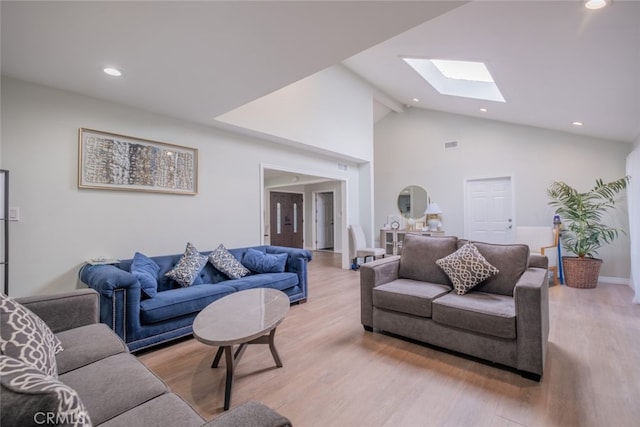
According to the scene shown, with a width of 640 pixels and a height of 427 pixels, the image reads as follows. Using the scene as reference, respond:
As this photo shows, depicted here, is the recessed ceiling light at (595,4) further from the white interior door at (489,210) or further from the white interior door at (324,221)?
the white interior door at (324,221)

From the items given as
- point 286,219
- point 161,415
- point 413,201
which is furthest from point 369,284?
point 286,219

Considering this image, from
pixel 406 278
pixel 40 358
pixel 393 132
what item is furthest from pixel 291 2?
pixel 393 132

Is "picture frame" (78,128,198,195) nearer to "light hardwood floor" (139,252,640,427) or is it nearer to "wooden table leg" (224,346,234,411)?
"light hardwood floor" (139,252,640,427)

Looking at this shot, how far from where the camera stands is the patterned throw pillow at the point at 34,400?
1.83ft

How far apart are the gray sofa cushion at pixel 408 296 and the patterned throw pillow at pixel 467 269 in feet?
0.49

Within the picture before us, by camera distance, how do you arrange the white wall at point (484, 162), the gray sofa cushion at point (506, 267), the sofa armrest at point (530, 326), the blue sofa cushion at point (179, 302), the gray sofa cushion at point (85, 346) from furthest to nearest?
the white wall at point (484, 162) → the gray sofa cushion at point (506, 267) → the blue sofa cushion at point (179, 302) → the sofa armrest at point (530, 326) → the gray sofa cushion at point (85, 346)

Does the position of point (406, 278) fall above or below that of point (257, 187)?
below

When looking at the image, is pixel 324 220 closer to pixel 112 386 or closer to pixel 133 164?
pixel 133 164

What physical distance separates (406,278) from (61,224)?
340cm

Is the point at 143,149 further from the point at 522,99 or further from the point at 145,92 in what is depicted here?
the point at 522,99

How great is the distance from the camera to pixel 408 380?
2021mm

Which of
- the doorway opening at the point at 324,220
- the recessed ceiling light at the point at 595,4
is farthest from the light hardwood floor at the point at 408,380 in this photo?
the doorway opening at the point at 324,220

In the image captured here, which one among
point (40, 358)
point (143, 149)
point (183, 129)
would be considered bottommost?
point (40, 358)

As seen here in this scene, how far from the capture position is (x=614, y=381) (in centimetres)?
198
